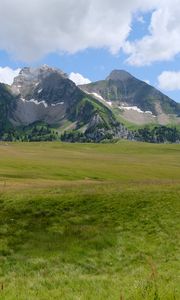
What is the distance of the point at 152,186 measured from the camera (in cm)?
4606

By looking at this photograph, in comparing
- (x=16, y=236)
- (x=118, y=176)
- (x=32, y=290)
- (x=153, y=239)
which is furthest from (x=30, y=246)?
(x=118, y=176)

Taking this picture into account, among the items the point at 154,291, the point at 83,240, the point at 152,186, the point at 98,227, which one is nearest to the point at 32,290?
the point at 154,291

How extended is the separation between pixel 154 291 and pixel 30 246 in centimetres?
1909

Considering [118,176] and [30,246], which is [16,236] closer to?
[30,246]

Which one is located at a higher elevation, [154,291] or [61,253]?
[154,291]

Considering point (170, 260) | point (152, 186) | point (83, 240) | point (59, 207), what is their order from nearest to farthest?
1. point (170, 260)
2. point (83, 240)
3. point (59, 207)
4. point (152, 186)

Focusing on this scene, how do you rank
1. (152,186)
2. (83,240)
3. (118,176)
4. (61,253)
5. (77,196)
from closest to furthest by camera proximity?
(61,253) → (83,240) → (77,196) → (152,186) → (118,176)

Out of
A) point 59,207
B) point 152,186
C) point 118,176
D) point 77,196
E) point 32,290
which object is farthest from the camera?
point 118,176

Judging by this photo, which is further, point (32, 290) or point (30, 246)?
point (30, 246)

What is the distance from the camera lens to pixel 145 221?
117 ft

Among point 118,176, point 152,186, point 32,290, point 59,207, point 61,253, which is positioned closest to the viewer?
point 32,290

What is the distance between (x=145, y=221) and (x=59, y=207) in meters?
8.08

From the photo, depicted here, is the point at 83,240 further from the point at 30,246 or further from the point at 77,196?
the point at 77,196

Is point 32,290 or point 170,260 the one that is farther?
point 170,260
